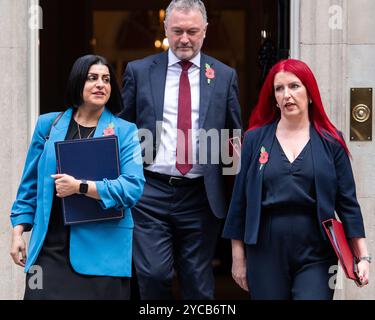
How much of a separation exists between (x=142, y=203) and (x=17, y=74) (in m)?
1.53

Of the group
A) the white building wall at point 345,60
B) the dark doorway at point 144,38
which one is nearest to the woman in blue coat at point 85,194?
the white building wall at point 345,60

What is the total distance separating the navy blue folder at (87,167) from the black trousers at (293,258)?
31.3 inches

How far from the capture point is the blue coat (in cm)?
508

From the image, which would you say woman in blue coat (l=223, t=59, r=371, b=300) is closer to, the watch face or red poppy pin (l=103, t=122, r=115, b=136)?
red poppy pin (l=103, t=122, r=115, b=136)

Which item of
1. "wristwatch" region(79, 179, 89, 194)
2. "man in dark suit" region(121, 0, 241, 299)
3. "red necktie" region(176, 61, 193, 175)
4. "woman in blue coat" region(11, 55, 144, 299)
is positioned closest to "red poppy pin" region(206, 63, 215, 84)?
"man in dark suit" region(121, 0, 241, 299)

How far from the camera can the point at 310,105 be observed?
5.32 meters

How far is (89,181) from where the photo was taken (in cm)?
502

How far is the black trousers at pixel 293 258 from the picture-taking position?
5078 mm

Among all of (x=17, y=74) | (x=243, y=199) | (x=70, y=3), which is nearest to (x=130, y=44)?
(x=70, y=3)

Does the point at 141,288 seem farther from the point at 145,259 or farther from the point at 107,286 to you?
the point at 107,286

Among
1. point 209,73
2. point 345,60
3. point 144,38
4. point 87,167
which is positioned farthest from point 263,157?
point 144,38

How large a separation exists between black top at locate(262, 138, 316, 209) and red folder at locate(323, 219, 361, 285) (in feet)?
0.50

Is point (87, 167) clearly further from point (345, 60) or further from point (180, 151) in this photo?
point (345, 60)

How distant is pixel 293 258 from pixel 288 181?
408 mm
